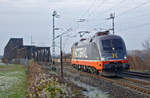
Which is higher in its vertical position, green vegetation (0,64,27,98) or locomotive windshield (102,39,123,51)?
locomotive windshield (102,39,123,51)

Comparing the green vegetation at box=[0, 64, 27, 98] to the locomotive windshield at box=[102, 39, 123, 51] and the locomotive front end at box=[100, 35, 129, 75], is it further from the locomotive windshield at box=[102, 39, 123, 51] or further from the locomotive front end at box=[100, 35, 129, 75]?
the locomotive windshield at box=[102, 39, 123, 51]

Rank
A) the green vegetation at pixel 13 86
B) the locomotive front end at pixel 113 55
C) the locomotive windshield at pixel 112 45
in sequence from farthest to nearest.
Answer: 1. the locomotive windshield at pixel 112 45
2. the locomotive front end at pixel 113 55
3. the green vegetation at pixel 13 86

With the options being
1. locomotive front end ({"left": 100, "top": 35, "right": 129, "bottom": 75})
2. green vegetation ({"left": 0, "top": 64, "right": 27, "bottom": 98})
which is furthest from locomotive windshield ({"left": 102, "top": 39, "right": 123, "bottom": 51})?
green vegetation ({"left": 0, "top": 64, "right": 27, "bottom": 98})

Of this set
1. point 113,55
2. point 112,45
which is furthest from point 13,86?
point 112,45

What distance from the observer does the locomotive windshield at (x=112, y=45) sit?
59.1 ft

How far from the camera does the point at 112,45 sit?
1814 centimetres

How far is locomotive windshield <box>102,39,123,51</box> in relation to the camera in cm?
1800

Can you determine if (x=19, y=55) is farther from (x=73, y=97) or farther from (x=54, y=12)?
(x=73, y=97)

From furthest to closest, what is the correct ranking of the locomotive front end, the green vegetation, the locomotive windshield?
the locomotive windshield < the locomotive front end < the green vegetation

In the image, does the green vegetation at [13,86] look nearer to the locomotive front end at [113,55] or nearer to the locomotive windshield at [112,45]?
the locomotive front end at [113,55]

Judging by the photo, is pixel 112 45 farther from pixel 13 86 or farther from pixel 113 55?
pixel 13 86

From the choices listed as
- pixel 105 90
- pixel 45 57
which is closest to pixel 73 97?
pixel 105 90

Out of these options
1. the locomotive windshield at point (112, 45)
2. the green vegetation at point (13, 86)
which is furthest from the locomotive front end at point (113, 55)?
the green vegetation at point (13, 86)

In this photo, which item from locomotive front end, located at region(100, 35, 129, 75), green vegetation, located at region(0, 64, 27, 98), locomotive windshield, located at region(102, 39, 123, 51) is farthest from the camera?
locomotive windshield, located at region(102, 39, 123, 51)
